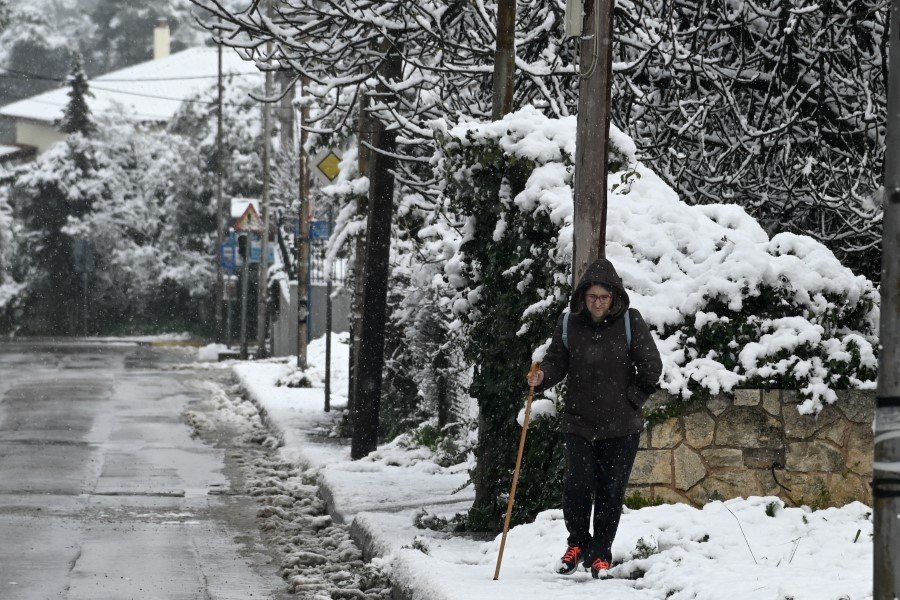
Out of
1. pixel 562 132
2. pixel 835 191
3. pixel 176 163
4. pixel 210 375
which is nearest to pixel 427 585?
pixel 562 132

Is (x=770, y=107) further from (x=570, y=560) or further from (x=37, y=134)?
(x=37, y=134)

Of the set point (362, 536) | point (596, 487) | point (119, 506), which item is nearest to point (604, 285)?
point (596, 487)

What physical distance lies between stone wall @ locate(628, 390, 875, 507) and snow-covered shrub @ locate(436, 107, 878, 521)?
0.15 meters

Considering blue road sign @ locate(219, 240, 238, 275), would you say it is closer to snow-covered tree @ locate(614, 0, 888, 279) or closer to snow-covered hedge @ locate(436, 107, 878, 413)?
snow-covered tree @ locate(614, 0, 888, 279)

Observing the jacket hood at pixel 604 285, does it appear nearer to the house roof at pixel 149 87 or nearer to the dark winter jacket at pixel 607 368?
the dark winter jacket at pixel 607 368

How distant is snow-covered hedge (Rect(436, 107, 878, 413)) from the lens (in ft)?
28.2

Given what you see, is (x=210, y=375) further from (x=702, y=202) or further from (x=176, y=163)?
(x=176, y=163)

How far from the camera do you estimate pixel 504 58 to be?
10359 millimetres

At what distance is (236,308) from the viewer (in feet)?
148

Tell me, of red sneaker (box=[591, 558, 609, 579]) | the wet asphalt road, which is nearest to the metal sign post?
the wet asphalt road

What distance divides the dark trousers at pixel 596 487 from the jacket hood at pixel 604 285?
0.70 metres

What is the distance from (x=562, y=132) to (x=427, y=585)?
3523mm

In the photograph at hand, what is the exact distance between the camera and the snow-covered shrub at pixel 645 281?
8.61 m

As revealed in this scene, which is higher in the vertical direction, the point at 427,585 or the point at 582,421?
the point at 582,421
